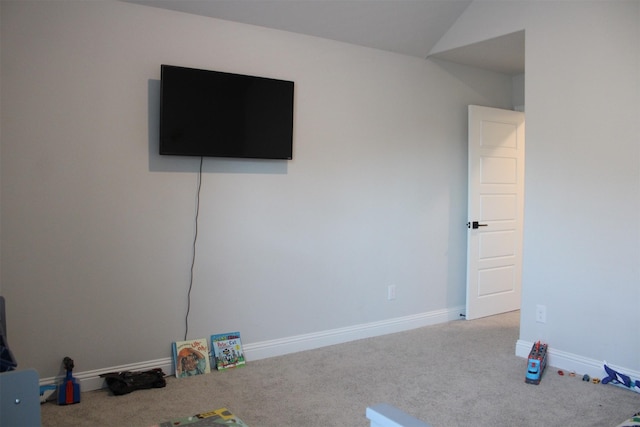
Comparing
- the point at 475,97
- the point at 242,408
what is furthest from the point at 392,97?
the point at 242,408

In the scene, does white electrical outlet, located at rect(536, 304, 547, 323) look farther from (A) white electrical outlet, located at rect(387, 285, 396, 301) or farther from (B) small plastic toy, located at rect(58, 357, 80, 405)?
(B) small plastic toy, located at rect(58, 357, 80, 405)

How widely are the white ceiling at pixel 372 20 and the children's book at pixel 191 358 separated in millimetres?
2142

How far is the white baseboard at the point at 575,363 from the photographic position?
3.30 metres

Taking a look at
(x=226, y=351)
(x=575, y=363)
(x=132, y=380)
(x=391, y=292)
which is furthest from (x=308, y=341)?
(x=575, y=363)

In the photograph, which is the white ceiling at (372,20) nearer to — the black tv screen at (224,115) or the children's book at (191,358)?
the black tv screen at (224,115)

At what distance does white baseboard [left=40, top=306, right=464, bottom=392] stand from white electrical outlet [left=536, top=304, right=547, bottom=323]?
3.65ft

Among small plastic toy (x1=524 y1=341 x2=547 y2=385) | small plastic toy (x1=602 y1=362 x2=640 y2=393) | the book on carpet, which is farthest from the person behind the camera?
small plastic toy (x1=524 y1=341 x2=547 y2=385)

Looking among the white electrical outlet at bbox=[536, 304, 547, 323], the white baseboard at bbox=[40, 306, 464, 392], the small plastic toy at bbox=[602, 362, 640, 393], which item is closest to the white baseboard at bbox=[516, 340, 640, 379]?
the small plastic toy at bbox=[602, 362, 640, 393]

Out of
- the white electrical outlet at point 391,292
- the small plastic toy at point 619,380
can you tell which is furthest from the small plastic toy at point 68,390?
the small plastic toy at point 619,380

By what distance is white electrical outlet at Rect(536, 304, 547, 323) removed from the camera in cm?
365

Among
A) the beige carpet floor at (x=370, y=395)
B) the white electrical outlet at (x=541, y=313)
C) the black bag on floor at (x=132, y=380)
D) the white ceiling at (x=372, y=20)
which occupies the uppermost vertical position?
the white ceiling at (x=372, y=20)

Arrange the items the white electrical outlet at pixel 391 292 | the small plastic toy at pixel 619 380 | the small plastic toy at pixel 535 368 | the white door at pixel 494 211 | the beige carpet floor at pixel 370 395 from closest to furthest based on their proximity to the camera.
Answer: the beige carpet floor at pixel 370 395 → the small plastic toy at pixel 619 380 → the small plastic toy at pixel 535 368 → the white electrical outlet at pixel 391 292 → the white door at pixel 494 211

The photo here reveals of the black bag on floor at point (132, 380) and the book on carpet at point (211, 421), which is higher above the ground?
the book on carpet at point (211, 421)

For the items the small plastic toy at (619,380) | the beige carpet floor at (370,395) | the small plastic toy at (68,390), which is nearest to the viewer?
the beige carpet floor at (370,395)
